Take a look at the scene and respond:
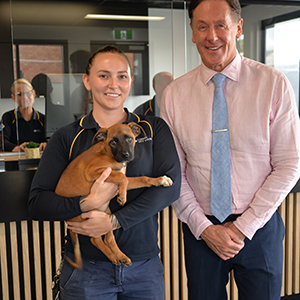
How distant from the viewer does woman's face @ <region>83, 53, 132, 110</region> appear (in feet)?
4.86

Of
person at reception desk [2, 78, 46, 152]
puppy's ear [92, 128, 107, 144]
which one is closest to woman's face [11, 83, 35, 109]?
person at reception desk [2, 78, 46, 152]

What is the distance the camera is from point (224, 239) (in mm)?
1502

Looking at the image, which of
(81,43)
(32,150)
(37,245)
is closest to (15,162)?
(32,150)

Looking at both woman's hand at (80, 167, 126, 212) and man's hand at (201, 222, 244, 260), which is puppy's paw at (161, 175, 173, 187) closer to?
woman's hand at (80, 167, 126, 212)

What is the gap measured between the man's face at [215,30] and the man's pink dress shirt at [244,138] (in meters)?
0.08

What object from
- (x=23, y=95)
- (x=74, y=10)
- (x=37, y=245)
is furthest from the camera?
(x=74, y=10)

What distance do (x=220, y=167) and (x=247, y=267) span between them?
1.49ft

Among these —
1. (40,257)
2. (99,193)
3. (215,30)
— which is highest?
(215,30)

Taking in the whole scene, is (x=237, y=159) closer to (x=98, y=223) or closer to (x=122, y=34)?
(x=98, y=223)

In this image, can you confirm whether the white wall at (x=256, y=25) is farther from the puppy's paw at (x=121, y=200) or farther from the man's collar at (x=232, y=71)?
the puppy's paw at (x=121, y=200)

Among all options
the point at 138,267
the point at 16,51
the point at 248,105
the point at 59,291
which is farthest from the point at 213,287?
the point at 16,51

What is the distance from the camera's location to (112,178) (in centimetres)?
138

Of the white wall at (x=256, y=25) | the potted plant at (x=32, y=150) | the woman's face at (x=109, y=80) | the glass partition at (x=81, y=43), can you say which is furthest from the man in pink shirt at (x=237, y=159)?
the white wall at (x=256, y=25)

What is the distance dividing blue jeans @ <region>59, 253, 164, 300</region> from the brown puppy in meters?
0.07
